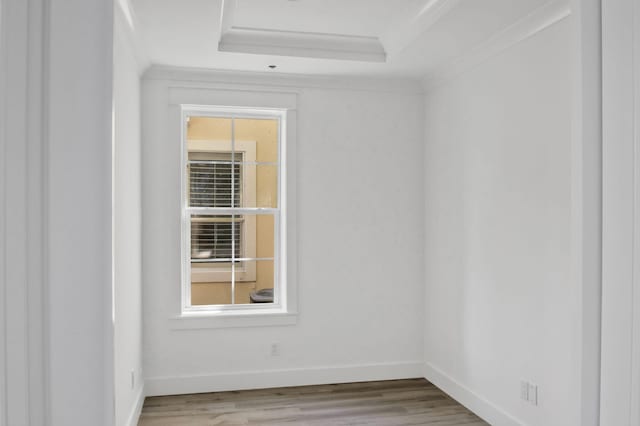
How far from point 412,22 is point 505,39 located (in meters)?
0.61

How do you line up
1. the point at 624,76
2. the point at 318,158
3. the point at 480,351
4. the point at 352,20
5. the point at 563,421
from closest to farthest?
the point at 624,76, the point at 563,421, the point at 352,20, the point at 480,351, the point at 318,158

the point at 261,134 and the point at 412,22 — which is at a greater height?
the point at 412,22

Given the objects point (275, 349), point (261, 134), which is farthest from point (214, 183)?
point (275, 349)

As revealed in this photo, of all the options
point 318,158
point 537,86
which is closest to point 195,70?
point 318,158

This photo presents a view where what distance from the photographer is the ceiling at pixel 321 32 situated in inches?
110

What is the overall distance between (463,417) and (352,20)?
9.59 ft

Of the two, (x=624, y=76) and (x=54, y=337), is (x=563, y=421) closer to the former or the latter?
(x=624, y=76)

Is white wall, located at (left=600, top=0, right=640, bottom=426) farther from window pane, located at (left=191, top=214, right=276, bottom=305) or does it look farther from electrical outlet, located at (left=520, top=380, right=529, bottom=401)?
window pane, located at (left=191, top=214, right=276, bottom=305)

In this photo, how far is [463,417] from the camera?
3484 mm

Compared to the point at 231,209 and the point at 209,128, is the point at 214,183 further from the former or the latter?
the point at 209,128

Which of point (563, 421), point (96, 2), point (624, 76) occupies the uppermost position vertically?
point (96, 2)

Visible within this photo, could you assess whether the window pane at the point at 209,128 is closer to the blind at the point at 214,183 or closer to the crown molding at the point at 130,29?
Result: the blind at the point at 214,183

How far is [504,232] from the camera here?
3236mm

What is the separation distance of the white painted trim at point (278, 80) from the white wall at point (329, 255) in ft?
0.09
